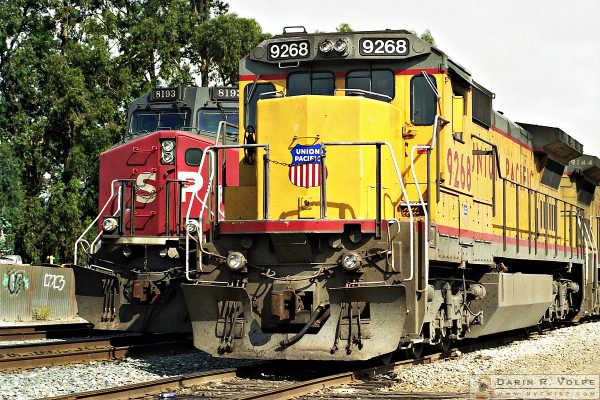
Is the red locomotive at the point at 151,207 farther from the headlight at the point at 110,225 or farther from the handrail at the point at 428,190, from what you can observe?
the handrail at the point at 428,190

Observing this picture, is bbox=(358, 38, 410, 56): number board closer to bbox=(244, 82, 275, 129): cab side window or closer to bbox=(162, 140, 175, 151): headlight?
bbox=(244, 82, 275, 129): cab side window

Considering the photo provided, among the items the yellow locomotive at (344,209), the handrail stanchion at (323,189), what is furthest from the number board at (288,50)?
the handrail stanchion at (323,189)

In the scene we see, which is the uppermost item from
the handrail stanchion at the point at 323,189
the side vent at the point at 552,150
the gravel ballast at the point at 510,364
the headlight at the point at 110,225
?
the side vent at the point at 552,150

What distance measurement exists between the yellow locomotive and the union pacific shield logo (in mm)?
14

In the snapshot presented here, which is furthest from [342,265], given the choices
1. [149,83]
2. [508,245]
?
[149,83]

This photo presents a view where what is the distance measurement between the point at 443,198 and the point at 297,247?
217cm

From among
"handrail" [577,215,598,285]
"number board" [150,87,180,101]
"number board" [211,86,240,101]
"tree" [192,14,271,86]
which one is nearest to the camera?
"number board" [211,86,240,101]

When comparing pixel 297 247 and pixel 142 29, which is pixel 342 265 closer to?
pixel 297 247

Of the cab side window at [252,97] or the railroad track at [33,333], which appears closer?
the cab side window at [252,97]

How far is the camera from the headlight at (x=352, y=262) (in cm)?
997

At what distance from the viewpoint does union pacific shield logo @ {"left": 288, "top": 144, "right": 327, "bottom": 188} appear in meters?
10.4

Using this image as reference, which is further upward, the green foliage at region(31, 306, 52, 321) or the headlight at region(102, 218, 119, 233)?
the headlight at region(102, 218, 119, 233)

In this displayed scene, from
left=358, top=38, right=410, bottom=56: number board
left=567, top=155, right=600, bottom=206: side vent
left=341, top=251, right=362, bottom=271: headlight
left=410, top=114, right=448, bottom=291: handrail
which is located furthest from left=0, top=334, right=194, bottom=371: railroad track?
left=567, top=155, right=600, bottom=206: side vent

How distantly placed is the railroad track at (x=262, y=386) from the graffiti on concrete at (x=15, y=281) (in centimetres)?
1104
